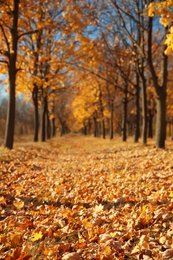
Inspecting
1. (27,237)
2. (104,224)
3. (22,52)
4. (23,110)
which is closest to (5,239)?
(27,237)

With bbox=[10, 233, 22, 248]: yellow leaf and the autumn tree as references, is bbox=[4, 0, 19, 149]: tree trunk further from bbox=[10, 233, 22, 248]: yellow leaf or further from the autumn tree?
bbox=[10, 233, 22, 248]: yellow leaf

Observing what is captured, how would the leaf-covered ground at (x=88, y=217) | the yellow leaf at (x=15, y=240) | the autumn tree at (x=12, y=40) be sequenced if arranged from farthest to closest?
the autumn tree at (x=12, y=40), the yellow leaf at (x=15, y=240), the leaf-covered ground at (x=88, y=217)

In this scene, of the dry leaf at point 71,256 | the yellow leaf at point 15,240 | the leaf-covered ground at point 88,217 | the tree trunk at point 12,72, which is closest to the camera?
the dry leaf at point 71,256

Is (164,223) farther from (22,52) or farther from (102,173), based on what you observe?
(22,52)

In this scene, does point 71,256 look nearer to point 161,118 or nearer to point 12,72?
point 161,118

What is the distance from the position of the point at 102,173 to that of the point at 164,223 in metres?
4.00

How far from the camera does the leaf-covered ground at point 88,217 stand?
10.0ft

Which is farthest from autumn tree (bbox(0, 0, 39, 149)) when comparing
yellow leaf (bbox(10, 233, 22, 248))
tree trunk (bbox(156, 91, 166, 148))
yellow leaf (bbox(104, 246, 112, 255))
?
yellow leaf (bbox(104, 246, 112, 255))

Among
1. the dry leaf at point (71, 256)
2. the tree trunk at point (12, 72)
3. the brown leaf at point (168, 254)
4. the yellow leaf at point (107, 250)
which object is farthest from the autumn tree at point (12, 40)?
the brown leaf at point (168, 254)

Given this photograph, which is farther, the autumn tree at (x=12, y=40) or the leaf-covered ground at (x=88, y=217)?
the autumn tree at (x=12, y=40)

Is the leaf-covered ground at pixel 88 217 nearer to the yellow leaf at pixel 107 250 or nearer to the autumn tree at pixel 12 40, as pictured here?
the yellow leaf at pixel 107 250

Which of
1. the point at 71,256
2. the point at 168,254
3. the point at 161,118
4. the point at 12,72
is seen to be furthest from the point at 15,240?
the point at 12,72

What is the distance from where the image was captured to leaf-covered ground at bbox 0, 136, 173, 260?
3.05 metres

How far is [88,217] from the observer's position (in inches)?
164
